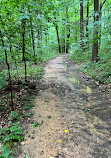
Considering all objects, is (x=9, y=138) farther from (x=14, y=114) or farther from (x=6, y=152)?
(x=14, y=114)

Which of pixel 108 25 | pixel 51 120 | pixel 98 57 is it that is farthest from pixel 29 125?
pixel 98 57

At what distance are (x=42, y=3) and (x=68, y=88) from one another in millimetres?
3758

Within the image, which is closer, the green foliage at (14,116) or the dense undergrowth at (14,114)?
the dense undergrowth at (14,114)

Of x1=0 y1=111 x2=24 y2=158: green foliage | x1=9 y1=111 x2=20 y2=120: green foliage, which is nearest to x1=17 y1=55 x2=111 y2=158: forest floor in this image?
x1=0 y1=111 x2=24 y2=158: green foliage

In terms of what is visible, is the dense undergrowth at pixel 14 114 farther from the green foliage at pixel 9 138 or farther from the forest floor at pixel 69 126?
the forest floor at pixel 69 126

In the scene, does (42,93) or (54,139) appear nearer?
(54,139)

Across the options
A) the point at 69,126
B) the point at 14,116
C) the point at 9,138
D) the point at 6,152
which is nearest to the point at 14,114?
the point at 14,116

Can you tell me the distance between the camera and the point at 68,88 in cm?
561

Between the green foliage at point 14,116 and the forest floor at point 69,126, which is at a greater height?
the green foliage at point 14,116

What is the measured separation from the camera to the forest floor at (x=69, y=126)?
2.39 m

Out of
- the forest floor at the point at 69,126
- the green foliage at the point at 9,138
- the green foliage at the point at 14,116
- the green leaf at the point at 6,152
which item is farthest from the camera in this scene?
the green foliage at the point at 14,116

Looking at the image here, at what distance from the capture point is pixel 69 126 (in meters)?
3.09

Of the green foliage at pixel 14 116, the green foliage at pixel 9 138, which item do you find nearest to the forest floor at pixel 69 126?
the green foliage at pixel 9 138

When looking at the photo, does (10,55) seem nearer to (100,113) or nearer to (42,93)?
(42,93)
